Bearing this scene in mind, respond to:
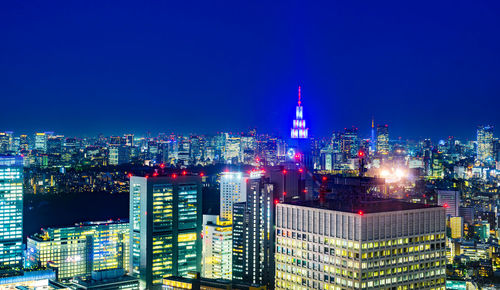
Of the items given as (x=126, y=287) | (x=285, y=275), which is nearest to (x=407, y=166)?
(x=126, y=287)

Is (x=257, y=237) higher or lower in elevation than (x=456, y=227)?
higher

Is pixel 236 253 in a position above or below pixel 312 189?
below

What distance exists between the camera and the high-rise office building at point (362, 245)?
55.9 feet

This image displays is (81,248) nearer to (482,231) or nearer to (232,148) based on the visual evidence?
(482,231)

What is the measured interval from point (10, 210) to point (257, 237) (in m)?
19.7

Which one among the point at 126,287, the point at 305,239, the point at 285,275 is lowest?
the point at 126,287

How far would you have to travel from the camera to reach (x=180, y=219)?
37.0m

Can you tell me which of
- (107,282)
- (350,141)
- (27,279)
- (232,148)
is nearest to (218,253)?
(107,282)

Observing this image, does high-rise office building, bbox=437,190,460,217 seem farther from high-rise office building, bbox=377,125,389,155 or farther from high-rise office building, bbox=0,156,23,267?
high-rise office building, bbox=0,156,23,267

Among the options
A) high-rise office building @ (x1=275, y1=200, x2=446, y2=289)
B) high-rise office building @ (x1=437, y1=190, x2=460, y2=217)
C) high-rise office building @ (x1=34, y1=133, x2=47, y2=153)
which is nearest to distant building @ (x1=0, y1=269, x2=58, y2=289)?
high-rise office building @ (x1=275, y1=200, x2=446, y2=289)

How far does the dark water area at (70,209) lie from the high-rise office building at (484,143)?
5792 cm

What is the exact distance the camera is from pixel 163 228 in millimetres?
36125

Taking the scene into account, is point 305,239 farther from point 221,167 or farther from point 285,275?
point 221,167

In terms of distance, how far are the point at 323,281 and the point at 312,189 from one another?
24.5 m
